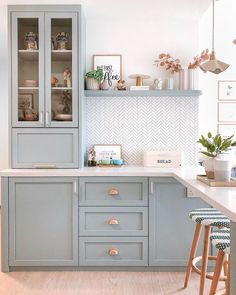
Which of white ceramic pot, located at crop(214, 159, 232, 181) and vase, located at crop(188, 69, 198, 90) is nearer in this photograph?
white ceramic pot, located at crop(214, 159, 232, 181)

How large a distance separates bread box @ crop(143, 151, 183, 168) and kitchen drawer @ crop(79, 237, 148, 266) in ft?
2.55

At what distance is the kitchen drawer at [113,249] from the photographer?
11.2ft

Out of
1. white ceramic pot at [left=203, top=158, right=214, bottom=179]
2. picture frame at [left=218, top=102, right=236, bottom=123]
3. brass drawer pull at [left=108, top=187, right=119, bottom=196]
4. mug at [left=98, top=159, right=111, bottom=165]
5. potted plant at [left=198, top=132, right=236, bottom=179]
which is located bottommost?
brass drawer pull at [left=108, top=187, right=119, bottom=196]

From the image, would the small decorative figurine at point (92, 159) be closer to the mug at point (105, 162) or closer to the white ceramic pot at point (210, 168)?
the mug at point (105, 162)

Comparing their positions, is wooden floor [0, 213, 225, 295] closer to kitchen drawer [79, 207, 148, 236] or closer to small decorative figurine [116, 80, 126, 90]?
kitchen drawer [79, 207, 148, 236]

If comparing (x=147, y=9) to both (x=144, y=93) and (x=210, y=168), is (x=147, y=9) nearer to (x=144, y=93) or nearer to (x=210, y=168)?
(x=144, y=93)

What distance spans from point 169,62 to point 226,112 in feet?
4.21

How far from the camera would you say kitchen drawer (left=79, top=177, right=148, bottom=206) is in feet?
11.2

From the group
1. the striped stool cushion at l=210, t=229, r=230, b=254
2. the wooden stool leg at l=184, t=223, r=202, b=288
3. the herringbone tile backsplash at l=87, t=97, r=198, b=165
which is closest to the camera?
the striped stool cushion at l=210, t=229, r=230, b=254

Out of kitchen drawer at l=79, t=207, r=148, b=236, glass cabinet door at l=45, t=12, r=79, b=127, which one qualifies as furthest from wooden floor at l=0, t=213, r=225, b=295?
glass cabinet door at l=45, t=12, r=79, b=127

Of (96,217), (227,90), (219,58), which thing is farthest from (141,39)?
(96,217)

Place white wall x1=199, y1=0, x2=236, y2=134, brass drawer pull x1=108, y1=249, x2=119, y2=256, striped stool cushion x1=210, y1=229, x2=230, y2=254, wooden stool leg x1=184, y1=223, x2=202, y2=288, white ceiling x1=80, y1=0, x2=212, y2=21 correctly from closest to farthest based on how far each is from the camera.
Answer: striped stool cushion x1=210, y1=229, x2=230, y2=254 < wooden stool leg x1=184, y1=223, x2=202, y2=288 < brass drawer pull x1=108, y1=249, x2=119, y2=256 < white ceiling x1=80, y1=0, x2=212, y2=21 < white wall x1=199, y1=0, x2=236, y2=134

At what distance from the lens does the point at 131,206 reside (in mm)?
3420

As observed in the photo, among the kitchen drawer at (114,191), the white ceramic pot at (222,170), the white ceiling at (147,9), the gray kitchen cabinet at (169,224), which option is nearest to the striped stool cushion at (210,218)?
the white ceramic pot at (222,170)
